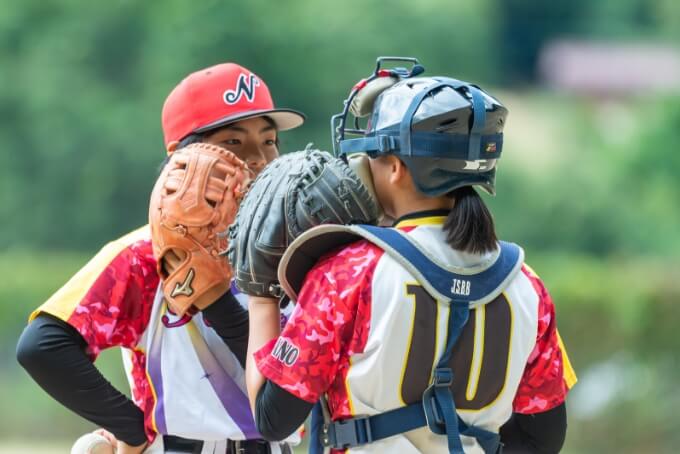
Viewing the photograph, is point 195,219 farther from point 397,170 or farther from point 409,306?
point 409,306

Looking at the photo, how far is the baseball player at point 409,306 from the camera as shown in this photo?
2619 millimetres

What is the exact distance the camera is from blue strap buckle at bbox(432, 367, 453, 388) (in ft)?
8.64

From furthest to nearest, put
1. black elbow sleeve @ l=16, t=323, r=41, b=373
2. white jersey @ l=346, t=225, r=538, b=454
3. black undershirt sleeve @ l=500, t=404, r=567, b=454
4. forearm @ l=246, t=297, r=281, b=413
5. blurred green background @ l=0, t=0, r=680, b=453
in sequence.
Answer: blurred green background @ l=0, t=0, r=680, b=453 < black elbow sleeve @ l=16, t=323, r=41, b=373 < black undershirt sleeve @ l=500, t=404, r=567, b=454 < forearm @ l=246, t=297, r=281, b=413 < white jersey @ l=346, t=225, r=538, b=454

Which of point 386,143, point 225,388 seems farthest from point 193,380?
point 386,143

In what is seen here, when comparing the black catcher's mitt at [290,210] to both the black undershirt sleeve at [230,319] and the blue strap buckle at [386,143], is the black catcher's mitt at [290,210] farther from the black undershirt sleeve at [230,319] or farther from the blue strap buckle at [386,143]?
the black undershirt sleeve at [230,319]

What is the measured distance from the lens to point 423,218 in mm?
2725

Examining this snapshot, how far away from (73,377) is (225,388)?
0.40 meters

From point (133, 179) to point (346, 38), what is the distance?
7377 mm

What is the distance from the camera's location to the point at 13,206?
78.5 feet

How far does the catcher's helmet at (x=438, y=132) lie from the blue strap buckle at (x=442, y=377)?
0.39 m

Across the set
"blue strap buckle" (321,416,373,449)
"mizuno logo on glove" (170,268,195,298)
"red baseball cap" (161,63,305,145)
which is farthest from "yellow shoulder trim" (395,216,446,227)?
"red baseball cap" (161,63,305,145)

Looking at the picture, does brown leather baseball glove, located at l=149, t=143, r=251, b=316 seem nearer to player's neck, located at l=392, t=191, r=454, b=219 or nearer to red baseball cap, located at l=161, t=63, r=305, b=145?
red baseball cap, located at l=161, t=63, r=305, b=145

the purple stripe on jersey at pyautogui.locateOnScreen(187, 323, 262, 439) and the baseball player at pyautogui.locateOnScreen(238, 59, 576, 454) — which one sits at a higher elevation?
the baseball player at pyautogui.locateOnScreen(238, 59, 576, 454)

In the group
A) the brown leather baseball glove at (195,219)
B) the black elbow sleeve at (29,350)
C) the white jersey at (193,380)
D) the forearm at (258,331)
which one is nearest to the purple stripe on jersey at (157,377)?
the white jersey at (193,380)
